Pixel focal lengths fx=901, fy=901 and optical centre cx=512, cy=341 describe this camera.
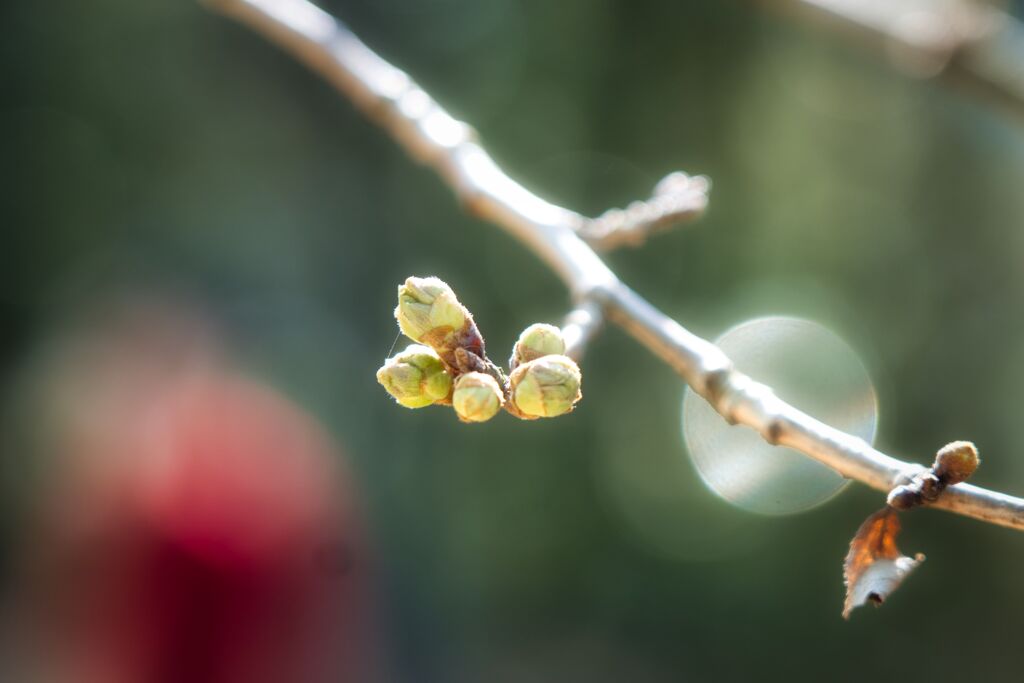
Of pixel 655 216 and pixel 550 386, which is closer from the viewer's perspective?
pixel 550 386

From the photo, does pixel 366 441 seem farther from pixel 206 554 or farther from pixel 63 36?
pixel 63 36

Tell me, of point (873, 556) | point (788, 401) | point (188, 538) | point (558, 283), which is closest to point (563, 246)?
point (873, 556)

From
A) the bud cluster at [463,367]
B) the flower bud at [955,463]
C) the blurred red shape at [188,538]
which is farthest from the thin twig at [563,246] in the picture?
Answer: the blurred red shape at [188,538]

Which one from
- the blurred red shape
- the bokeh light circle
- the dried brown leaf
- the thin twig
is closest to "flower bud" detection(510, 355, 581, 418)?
the thin twig

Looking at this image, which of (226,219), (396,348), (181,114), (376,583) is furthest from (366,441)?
(396,348)

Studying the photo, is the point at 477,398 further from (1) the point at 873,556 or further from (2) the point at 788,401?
(2) the point at 788,401

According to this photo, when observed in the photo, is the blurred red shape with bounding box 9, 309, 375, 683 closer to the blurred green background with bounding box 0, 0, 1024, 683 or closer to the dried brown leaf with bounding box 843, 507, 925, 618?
the blurred green background with bounding box 0, 0, 1024, 683
